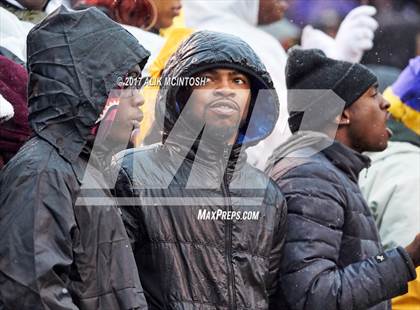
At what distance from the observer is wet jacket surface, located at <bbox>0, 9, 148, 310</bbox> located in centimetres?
391

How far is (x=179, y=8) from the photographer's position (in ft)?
23.0

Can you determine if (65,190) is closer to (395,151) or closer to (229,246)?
(229,246)

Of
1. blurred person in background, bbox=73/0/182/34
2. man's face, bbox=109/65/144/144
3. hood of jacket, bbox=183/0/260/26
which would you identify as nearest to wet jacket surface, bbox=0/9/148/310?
man's face, bbox=109/65/144/144

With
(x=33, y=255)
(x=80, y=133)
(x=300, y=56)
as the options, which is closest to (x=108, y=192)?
(x=80, y=133)

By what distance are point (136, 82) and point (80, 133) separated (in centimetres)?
43

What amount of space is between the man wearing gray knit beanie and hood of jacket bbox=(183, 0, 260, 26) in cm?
163

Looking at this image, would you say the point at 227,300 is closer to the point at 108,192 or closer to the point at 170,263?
the point at 170,263

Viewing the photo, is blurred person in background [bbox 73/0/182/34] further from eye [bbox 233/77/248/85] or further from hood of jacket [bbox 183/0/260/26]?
eye [bbox 233/77/248/85]

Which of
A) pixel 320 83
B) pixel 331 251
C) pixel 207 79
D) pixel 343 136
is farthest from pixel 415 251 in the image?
pixel 207 79

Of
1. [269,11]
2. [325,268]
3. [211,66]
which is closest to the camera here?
[211,66]

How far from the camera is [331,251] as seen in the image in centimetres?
509

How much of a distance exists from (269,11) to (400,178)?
1.64 m

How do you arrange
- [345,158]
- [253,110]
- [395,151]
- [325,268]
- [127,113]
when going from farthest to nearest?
[395,151], [345,158], [253,110], [325,268], [127,113]

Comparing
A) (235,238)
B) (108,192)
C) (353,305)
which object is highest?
(108,192)
